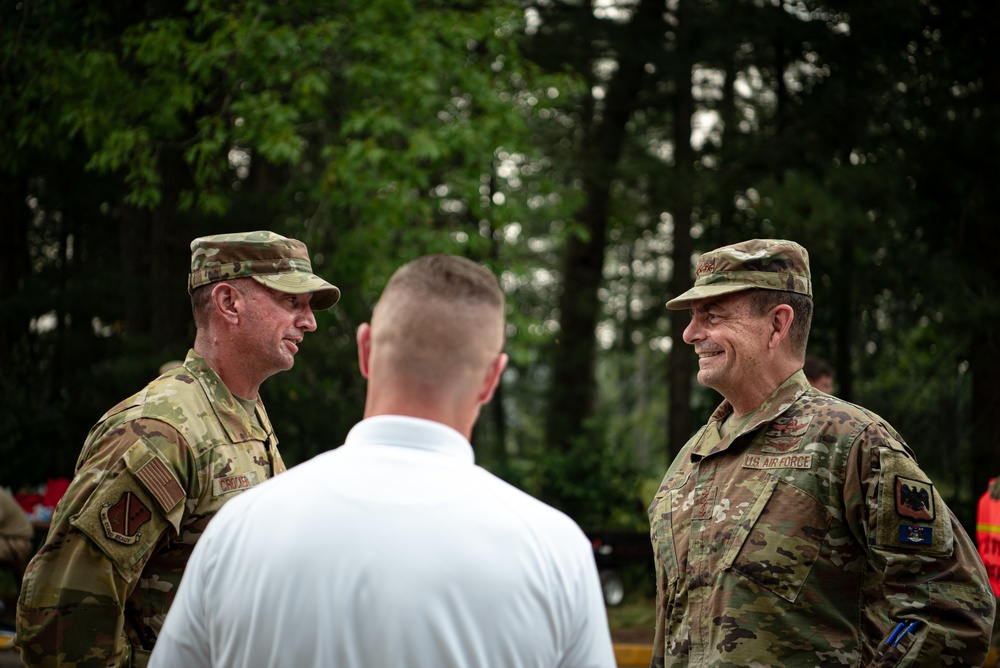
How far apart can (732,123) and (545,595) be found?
15179 millimetres

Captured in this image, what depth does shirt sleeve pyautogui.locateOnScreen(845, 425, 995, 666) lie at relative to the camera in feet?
9.14

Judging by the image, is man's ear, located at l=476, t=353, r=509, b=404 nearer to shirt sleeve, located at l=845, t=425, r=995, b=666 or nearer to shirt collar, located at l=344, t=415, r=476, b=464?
shirt collar, located at l=344, t=415, r=476, b=464

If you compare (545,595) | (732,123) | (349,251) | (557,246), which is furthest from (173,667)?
(557,246)

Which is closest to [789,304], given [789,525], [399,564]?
[789,525]

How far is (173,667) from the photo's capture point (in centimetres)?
179

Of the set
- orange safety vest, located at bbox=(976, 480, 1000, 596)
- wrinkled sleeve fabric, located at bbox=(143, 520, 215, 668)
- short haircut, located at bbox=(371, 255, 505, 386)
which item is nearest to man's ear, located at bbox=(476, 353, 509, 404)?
short haircut, located at bbox=(371, 255, 505, 386)

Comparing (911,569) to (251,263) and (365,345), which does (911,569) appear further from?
(251,263)

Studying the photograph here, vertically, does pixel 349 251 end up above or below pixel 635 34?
below

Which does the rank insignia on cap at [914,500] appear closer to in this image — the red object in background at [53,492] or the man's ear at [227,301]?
the man's ear at [227,301]

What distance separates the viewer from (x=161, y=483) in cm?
296

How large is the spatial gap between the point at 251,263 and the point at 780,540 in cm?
204

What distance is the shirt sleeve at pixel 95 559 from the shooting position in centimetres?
284

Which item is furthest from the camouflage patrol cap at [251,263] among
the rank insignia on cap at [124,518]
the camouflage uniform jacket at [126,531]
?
the rank insignia on cap at [124,518]

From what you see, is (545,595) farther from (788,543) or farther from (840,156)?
(840,156)
